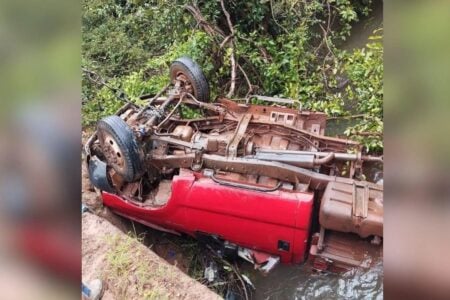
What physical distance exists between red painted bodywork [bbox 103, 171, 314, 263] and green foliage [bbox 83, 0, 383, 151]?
157 cm

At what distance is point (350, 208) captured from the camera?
219 cm

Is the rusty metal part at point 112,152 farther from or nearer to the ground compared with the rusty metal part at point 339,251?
farther from the ground

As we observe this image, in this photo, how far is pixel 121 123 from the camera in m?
2.65

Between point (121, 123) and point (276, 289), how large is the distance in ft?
4.40

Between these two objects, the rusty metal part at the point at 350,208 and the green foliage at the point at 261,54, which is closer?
the rusty metal part at the point at 350,208

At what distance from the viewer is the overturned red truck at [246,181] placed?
2.28 meters

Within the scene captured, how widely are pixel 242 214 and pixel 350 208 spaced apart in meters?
0.53

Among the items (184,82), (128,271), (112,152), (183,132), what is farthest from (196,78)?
(128,271)

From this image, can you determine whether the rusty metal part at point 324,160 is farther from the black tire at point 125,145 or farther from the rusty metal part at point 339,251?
the black tire at point 125,145

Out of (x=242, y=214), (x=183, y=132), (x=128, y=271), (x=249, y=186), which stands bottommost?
(x=128, y=271)

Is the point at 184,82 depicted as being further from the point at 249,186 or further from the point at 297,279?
the point at 297,279

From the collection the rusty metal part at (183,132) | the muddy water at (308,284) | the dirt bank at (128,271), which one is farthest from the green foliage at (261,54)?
the dirt bank at (128,271)

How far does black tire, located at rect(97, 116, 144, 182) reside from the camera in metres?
2.60
